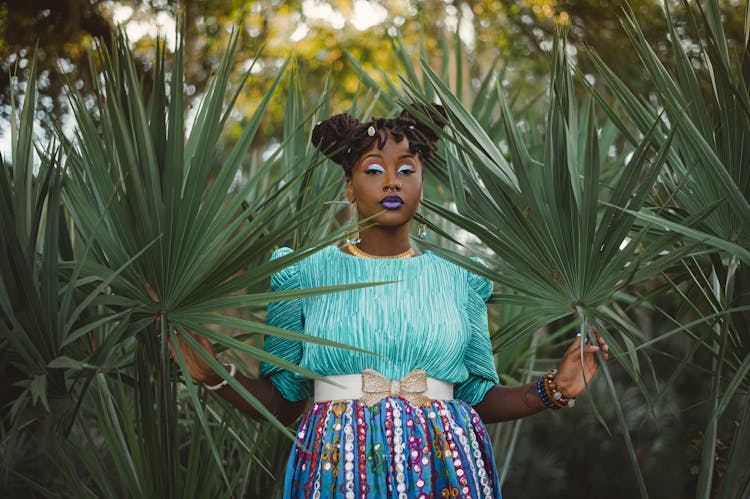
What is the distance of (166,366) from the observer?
2.09 meters

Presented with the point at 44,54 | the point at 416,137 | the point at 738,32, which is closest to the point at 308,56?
the point at 44,54

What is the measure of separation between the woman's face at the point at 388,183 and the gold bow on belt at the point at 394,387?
1.22 ft

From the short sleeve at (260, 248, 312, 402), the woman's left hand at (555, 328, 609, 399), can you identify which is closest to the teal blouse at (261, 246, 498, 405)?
the short sleeve at (260, 248, 312, 402)

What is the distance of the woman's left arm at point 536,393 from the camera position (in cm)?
215

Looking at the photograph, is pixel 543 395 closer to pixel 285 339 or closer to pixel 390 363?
pixel 390 363

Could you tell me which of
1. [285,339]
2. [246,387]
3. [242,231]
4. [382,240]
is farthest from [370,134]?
[246,387]

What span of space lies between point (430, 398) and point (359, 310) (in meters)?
0.26

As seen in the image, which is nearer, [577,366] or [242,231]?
[242,231]

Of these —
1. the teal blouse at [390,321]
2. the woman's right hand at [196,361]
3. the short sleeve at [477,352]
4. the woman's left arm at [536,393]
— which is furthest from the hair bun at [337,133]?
the woman's left arm at [536,393]

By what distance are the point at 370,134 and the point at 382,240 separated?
0.27m

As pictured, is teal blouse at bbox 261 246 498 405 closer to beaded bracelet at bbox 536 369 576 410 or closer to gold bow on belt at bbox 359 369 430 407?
→ gold bow on belt at bbox 359 369 430 407

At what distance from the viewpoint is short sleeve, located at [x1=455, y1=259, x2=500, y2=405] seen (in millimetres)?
2303

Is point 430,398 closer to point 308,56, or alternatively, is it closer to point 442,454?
point 442,454

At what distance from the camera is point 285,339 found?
224cm
